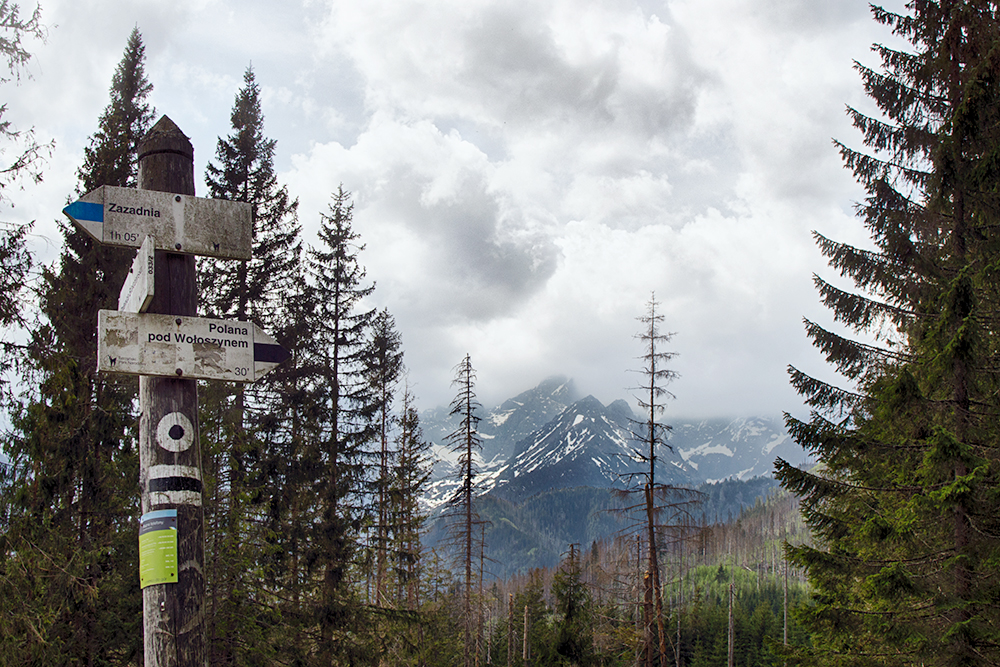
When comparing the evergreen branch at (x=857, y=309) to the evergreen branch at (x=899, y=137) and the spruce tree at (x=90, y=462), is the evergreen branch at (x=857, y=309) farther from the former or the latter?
the spruce tree at (x=90, y=462)

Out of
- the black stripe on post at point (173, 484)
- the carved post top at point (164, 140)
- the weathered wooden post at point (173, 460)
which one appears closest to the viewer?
the weathered wooden post at point (173, 460)

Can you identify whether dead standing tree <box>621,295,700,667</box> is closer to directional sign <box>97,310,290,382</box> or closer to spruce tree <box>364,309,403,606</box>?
spruce tree <box>364,309,403,606</box>

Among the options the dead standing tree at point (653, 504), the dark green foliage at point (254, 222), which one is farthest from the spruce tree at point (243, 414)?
the dead standing tree at point (653, 504)

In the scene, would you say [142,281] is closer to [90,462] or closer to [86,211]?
[86,211]

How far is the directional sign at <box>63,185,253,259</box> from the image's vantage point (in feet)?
12.1

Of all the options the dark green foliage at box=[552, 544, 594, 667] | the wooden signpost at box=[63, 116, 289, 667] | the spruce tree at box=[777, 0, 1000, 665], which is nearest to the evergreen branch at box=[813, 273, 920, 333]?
the spruce tree at box=[777, 0, 1000, 665]

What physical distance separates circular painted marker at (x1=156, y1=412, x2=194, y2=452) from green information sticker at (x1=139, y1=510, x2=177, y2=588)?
0.34m

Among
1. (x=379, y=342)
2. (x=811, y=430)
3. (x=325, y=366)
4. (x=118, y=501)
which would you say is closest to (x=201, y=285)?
(x=325, y=366)

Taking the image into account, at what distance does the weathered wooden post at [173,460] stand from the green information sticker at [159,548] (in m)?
0.02

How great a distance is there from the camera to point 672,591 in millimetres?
105938

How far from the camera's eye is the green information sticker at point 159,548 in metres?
3.39

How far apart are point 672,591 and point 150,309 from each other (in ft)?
373

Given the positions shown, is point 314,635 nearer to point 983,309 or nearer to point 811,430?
point 811,430

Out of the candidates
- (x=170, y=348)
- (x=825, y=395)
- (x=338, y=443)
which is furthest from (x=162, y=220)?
(x=338, y=443)
